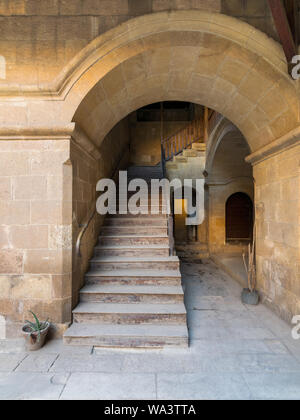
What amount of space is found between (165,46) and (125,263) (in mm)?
3040

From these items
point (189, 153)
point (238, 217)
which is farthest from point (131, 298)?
point (189, 153)

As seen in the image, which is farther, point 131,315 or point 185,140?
point 185,140

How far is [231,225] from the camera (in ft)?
25.5

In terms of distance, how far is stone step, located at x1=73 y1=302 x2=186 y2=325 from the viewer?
2689mm

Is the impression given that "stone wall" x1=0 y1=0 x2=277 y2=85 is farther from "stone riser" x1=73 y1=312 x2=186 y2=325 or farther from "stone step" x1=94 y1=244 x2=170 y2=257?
"stone riser" x1=73 y1=312 x2=186 y2=325

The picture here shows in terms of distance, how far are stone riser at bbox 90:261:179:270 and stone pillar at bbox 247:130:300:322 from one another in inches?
56.6

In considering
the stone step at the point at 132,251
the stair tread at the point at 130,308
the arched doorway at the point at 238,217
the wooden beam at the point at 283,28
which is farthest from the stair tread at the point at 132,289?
the arched doorway at the point at 238,217

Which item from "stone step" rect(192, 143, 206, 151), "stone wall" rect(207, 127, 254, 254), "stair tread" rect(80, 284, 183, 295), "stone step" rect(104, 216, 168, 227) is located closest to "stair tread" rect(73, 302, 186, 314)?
"stair tread" rect(80, 284, 183, 295)

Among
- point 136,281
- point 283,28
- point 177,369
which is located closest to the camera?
point 177,369

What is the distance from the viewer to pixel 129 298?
2.99 meters

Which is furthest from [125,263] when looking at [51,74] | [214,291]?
[51,74]

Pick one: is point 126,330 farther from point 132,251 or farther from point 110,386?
point 132,251

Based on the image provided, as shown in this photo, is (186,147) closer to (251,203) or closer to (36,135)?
(251,203)
